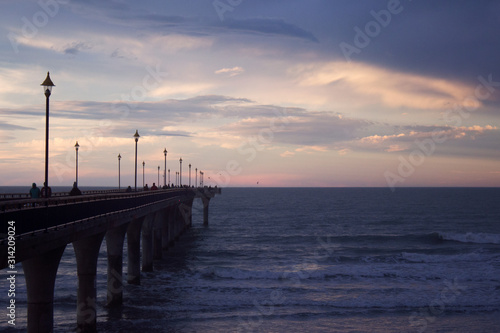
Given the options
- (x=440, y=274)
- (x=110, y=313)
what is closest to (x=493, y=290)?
(x=440, y=274)

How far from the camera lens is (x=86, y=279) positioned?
23375mm

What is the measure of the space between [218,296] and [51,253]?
17262mm

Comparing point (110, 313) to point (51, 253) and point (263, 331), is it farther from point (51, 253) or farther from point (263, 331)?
point (51, 253)

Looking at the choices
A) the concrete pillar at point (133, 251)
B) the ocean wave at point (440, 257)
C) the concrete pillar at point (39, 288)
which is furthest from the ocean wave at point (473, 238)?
the concrete pillar at point (39, 288)

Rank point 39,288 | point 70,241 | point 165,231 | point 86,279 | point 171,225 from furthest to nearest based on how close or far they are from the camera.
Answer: point 171,225 < point 165,231 < point 86,279 < point 70,241 < point 39,288

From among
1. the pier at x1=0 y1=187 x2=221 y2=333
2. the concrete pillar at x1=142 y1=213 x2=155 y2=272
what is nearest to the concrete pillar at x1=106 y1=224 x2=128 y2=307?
the pier at x1=0 y1=187 x2=221 y2=333

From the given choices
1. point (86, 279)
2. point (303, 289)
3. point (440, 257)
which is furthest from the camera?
point (440, 257)

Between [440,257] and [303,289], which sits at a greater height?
[303,289]

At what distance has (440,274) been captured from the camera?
1668 inches

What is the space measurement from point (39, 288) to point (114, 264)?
38.5ft

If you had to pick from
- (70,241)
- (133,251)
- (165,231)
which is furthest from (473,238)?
(70,241)

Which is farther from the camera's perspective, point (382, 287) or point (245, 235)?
point (245, 235)

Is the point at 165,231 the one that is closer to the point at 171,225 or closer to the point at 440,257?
the point at 171,225

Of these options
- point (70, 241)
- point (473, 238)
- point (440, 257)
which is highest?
point (70, 241)
